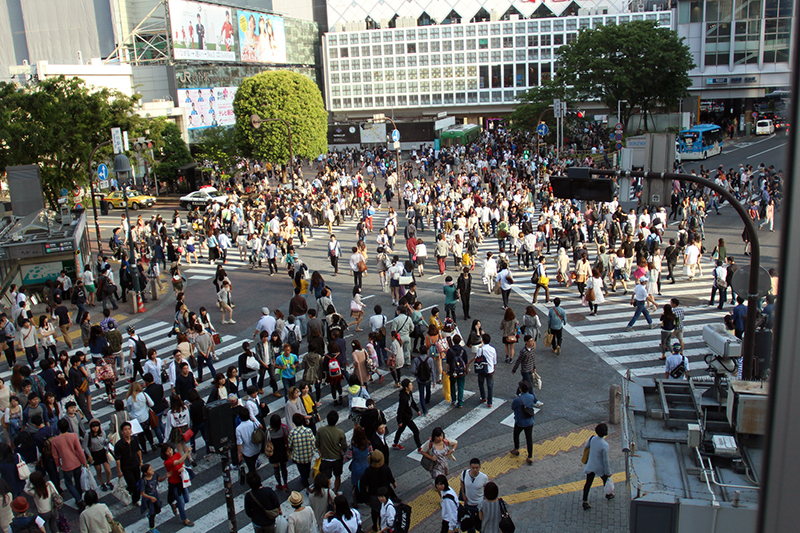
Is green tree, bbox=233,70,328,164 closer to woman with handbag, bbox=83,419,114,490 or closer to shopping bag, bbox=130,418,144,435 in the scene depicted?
shopping bag, bbox=130,418,144,435

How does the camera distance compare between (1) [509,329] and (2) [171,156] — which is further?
(2) [171,156]

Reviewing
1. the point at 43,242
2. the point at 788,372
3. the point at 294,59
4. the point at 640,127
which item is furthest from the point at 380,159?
the point at 788,372

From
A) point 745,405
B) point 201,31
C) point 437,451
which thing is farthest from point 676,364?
point 201,31

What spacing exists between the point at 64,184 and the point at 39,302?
10477 mm

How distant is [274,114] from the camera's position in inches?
2013

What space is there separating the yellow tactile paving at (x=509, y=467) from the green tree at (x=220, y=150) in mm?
42151

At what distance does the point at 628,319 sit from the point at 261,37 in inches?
2751

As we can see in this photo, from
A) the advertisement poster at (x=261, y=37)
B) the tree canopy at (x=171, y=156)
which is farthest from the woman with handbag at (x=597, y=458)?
the advertisement poster at (x=261, y=37)

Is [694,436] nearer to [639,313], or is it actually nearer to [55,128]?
[639,313]

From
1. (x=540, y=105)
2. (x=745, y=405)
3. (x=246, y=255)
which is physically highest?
(x=540, y=105)

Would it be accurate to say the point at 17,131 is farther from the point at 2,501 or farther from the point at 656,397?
the point at 656,397

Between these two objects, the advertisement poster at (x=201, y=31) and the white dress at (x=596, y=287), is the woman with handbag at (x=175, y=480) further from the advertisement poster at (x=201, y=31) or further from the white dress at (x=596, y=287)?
the advertisement poster at (x=201, y=31)

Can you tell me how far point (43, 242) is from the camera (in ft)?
72.4

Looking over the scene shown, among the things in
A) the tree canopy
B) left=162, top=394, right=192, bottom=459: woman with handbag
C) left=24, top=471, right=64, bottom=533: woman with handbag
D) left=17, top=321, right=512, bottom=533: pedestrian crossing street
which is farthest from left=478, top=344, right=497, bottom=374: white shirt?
the tree canopy
